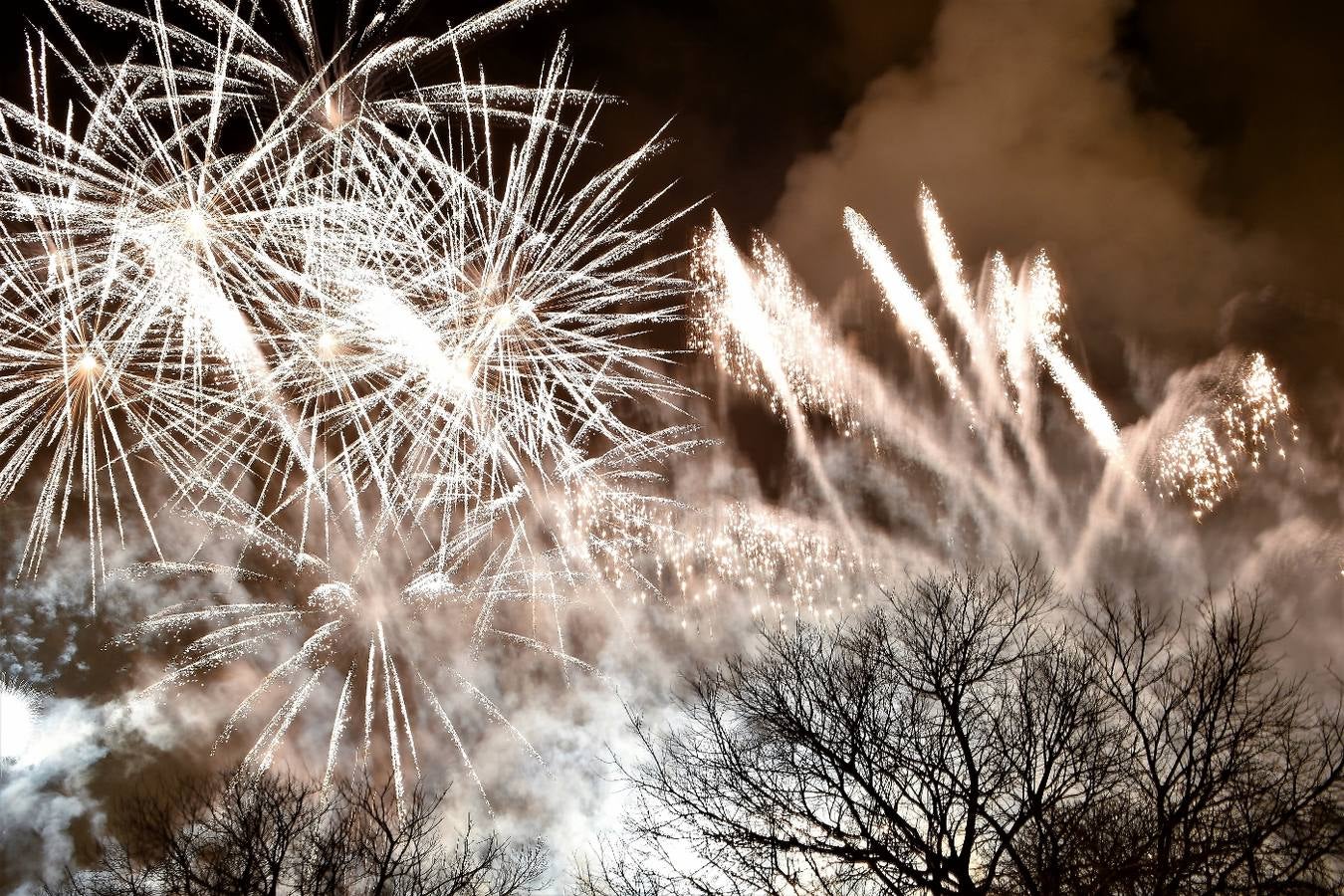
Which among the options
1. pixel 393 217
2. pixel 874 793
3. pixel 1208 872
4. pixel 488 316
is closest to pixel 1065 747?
pixel 1208 872

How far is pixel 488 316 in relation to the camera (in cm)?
1288

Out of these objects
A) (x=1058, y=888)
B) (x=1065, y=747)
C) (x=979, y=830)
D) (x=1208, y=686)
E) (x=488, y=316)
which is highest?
(x=488, y=316)

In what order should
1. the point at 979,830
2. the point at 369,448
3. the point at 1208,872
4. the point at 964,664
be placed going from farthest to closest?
the point at 369,448, the point at 964,664, the point at 979,830, the point at 1208,872

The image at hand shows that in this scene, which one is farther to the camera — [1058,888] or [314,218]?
[314,218]

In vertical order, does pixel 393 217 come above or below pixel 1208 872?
above

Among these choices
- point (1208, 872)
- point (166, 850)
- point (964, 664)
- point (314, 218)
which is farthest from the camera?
point (166, 850)

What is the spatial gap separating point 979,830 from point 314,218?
541 inches

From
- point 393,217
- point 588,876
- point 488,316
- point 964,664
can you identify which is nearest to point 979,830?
point 964,664

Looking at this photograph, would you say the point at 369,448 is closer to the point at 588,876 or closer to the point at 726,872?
the point at 588,876

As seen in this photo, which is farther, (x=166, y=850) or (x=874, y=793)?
(x=166, y=850)

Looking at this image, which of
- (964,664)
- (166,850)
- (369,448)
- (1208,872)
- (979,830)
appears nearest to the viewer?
(1208,872)

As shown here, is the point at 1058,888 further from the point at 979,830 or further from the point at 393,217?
the point at 393,217

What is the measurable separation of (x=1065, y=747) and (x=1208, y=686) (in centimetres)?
212

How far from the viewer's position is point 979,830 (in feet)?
32.8
